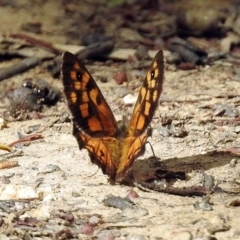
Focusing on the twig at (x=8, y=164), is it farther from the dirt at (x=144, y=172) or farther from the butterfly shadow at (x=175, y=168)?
the butterfly shadow at (x=175, y=168)

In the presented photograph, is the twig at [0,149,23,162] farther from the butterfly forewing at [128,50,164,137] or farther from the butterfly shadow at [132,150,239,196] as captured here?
the butterfly forewing at [128,50,164,137]

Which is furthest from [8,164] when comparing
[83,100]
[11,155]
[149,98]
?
[149,98]

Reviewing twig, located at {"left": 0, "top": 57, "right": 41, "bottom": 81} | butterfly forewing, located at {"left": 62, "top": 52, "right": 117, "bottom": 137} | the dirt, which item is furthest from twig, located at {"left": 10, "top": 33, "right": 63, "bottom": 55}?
butterfly forewing, located at {"left": 62, "top": 52, "right": 117, "bottom": 137}

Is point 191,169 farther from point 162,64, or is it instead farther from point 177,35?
point 177,35

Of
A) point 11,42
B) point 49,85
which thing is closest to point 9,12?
point 11,42

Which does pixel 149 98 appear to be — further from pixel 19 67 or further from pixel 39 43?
pixel 39 43

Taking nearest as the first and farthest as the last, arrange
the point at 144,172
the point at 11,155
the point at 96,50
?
the point at 144,172
the point at 11,155
the point at 96,50

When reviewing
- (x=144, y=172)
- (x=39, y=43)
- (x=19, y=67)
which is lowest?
(x=144, y=172)
